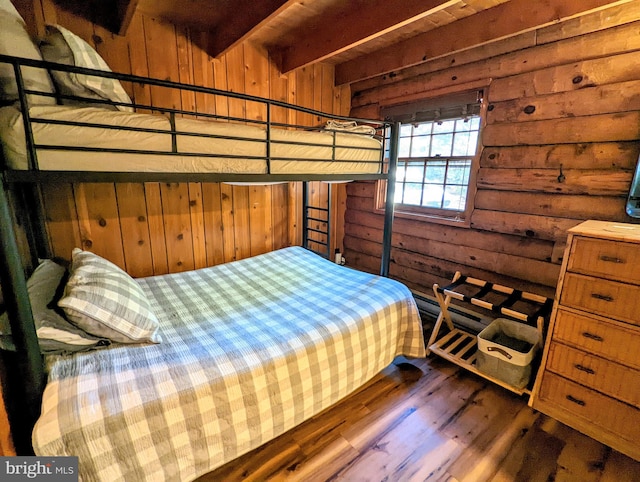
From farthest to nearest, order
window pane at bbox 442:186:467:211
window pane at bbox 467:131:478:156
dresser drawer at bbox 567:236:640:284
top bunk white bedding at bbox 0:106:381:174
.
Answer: window pane at bbox 442:186:467:211 → window pane at bbox 467:131:478:156 → dresser drawer at bbox 567:236:640:284 → top bunk white bedding at bbox 0:106:381:174

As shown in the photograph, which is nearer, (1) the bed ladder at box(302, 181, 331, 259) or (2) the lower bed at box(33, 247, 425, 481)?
(2) the lower bed at box(33, 247, 425, 481)

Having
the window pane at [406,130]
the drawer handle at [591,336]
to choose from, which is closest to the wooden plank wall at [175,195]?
the window pane at [406,130]

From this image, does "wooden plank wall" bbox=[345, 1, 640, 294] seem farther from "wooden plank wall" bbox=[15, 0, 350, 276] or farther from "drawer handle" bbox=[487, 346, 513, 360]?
"wooden plank wall" bbox=[15, 0, 350, 276]

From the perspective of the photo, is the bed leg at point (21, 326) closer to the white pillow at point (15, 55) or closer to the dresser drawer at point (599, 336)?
the white pillow at point (15, 55)

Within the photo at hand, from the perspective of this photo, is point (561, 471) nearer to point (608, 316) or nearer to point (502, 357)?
point (502, 357)

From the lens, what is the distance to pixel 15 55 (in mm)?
1119

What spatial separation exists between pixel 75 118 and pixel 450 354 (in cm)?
252

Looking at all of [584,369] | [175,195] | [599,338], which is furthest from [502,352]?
[175,195]

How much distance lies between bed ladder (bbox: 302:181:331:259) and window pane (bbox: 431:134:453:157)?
1.05m

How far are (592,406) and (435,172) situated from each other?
1983 mm

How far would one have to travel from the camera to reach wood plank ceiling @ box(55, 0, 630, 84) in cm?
171

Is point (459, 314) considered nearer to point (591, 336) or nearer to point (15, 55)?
point (591, 336)
